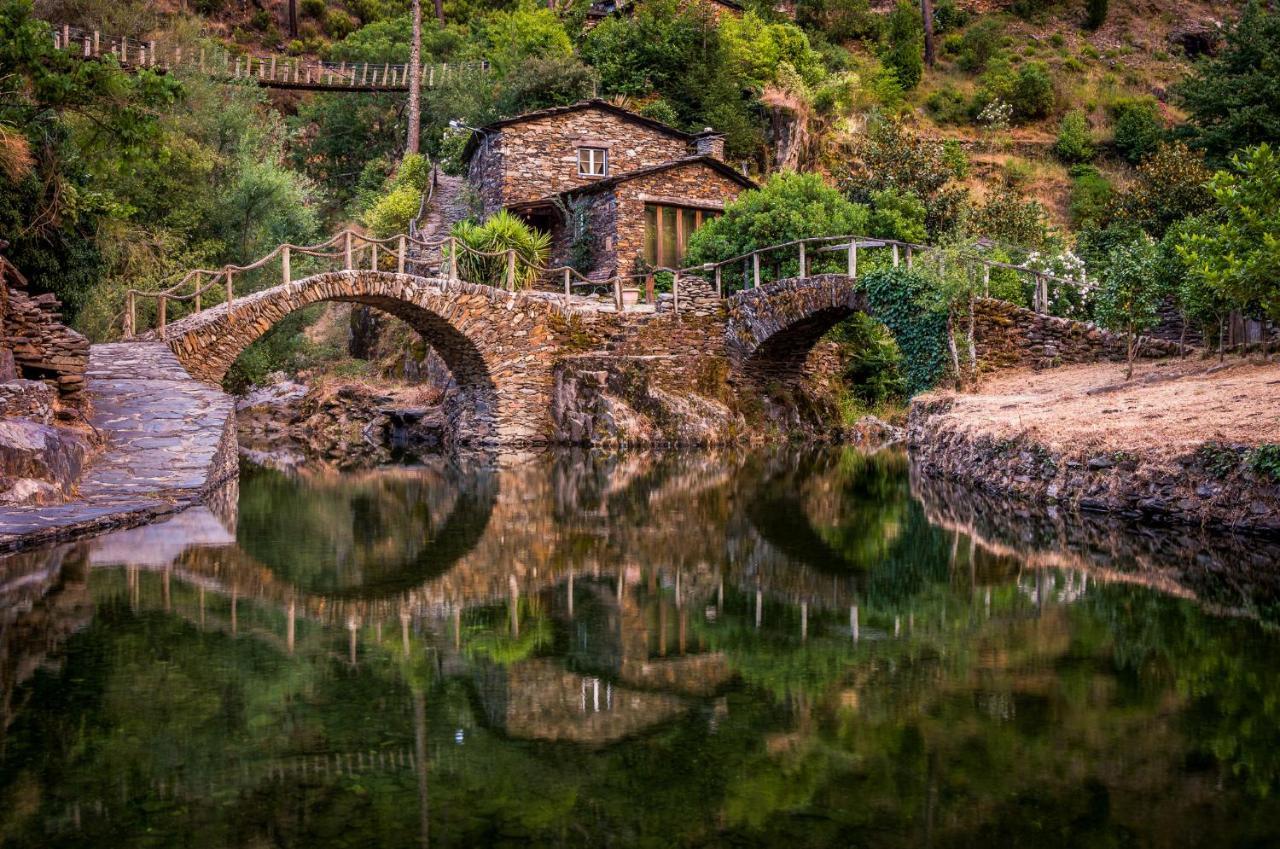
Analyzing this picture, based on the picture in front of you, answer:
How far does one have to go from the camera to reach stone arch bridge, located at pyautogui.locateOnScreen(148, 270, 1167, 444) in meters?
22.7

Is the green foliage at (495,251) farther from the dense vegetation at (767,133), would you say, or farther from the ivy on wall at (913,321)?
the ivy on wall at (913,321)

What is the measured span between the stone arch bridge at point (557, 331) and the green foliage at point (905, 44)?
72.8 feet

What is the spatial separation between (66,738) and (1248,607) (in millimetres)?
6402

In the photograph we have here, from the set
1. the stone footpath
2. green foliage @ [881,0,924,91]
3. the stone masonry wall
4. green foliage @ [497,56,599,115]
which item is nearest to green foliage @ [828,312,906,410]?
the stone masonry wall

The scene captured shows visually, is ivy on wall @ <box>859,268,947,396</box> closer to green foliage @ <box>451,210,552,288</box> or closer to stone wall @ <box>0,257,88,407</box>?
green foliage @ <box>451,210,552,288</box>

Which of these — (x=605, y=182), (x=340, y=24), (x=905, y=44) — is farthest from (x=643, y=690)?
(x=340, y=24)

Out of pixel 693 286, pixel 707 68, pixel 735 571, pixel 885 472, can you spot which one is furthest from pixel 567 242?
pixel 735 571

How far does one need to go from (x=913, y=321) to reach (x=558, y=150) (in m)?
14.5

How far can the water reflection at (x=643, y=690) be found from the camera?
363cm

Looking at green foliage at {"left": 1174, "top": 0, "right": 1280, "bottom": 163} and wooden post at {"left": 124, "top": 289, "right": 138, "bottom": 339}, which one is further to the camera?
green foliage at {"left": 1174, "top": 0, "right": 1280, "bottom": 163}

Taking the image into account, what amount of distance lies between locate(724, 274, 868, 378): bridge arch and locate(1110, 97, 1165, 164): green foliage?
63.5ft

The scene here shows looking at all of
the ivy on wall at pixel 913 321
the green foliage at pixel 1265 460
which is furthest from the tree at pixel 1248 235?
the ivy on wall at pixel 913 321

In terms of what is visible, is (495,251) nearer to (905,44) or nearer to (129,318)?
(129,318)

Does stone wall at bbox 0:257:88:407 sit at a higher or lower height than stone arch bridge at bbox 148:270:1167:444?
lower
